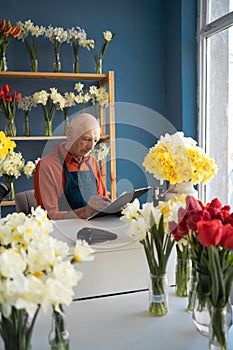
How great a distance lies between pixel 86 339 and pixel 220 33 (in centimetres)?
265

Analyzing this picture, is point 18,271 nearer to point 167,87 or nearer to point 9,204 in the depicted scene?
point 9,204

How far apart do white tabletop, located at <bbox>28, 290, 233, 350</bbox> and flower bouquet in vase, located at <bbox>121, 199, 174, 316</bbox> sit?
5cm

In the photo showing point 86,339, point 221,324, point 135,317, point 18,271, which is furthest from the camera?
point 135,317

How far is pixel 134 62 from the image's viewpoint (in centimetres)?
333

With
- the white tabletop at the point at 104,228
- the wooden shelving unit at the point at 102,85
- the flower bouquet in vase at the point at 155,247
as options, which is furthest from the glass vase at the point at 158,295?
the wooden shelving unit at the point at 102,85

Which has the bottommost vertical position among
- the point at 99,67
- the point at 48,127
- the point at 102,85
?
the point at 48,127

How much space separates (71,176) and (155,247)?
1.10 meters

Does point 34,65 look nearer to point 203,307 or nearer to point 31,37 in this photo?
point 31,37

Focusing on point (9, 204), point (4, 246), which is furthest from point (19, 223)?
point (9, 204)

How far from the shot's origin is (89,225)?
1491mm

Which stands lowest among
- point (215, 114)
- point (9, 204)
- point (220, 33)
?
point (9, 204)

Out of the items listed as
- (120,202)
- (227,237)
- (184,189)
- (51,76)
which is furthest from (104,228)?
(51,76)

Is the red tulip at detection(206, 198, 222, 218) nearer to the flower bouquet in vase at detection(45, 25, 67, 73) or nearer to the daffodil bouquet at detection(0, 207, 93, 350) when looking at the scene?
the daffodil bouquet at detection(0, 207, 93, 350)

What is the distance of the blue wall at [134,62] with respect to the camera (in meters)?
3.08
